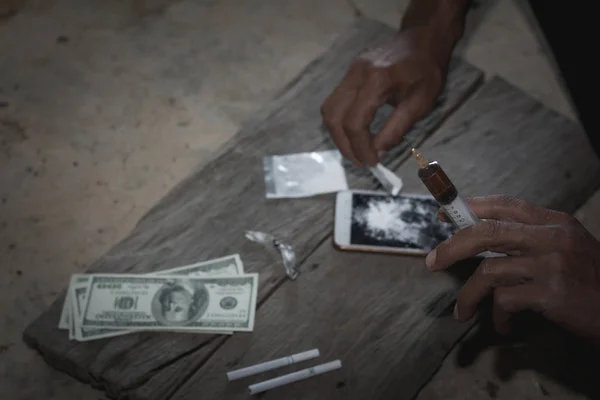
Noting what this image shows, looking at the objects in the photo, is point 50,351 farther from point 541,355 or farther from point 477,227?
point 541,355

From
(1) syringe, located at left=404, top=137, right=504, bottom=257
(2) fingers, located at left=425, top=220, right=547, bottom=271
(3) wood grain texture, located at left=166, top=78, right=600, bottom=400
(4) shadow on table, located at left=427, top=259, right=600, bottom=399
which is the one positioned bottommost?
(4) shadow on table, located at left=427, top=259, right=600, bottom=399

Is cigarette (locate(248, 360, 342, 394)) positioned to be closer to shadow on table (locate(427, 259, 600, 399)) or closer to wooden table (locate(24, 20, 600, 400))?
wooden table (locate(24, 20, 600, 400))

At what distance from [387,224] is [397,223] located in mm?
26

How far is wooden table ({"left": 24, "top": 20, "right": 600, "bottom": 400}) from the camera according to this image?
1514mm

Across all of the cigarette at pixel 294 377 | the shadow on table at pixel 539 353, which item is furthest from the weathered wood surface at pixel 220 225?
the shadow on table at pixel 539 353

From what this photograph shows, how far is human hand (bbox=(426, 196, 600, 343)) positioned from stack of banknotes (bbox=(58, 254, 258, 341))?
0.54 metres

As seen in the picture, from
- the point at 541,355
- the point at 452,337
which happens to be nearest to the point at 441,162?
the point at 452,337

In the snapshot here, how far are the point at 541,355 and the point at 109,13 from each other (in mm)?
2107

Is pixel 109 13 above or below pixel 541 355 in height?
above

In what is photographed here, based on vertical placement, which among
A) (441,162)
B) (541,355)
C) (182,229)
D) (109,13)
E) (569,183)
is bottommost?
(541,355)

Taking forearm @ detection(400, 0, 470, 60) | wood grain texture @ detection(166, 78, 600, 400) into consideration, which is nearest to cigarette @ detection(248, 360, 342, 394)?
wood grain texture @ detection(166, 78, 600, 400)

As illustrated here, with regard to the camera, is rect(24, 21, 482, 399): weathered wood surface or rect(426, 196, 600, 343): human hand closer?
rect(426, 196, 600, 343): human hand

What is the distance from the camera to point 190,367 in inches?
59.6

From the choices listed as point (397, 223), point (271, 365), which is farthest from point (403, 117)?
point (271, 365)
